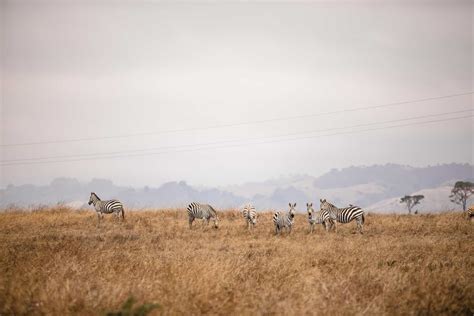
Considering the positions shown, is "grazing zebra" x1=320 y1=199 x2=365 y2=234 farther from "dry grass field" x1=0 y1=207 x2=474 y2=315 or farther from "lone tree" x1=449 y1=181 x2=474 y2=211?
"lone tree" x1=449 y1=181 x2=474 y2=211

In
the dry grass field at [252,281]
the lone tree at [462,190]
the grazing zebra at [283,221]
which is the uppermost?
the lone tree at [462,190]

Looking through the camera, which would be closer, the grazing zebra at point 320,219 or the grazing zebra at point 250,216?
the grazing zebra at point 320,219

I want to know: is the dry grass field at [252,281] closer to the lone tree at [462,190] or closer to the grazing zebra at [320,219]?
the grazing zebra at [320,219]

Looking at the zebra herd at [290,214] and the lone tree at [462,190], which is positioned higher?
the lone tree at [462,190]

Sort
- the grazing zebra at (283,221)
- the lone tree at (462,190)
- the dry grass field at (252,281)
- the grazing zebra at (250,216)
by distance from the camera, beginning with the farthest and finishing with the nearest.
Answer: the lone tree at (462,190) → the grazing zebra at (250,216) → the grazing zebra at (283,221) → the dry grass field at (252,281)

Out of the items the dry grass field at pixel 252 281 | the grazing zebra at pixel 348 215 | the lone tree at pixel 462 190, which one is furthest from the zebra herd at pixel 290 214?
the lone tree at pixel 462 190

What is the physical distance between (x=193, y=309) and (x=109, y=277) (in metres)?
2.53

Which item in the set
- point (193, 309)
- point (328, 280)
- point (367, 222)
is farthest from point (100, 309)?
point (367, 222)

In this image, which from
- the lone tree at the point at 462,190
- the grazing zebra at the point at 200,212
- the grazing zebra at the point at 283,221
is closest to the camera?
the grazing zebra at the point at 283,221

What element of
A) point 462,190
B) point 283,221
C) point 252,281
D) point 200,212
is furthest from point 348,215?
point 462,190

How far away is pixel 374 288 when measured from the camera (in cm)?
850

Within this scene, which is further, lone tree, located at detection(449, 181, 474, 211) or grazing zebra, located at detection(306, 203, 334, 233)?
lone tree, located at detection(449, 181, 474, 211)

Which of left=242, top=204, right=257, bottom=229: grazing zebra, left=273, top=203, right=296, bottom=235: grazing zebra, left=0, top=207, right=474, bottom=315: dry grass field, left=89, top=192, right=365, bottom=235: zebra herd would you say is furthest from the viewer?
left=242, top=204, right=257, bottom=229: grazing zebra

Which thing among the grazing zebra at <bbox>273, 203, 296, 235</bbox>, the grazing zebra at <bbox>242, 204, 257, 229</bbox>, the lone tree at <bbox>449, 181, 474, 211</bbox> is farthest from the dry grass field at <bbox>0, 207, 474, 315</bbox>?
the lone tree at <bbox>449, 181, 474, 211</bbox>
